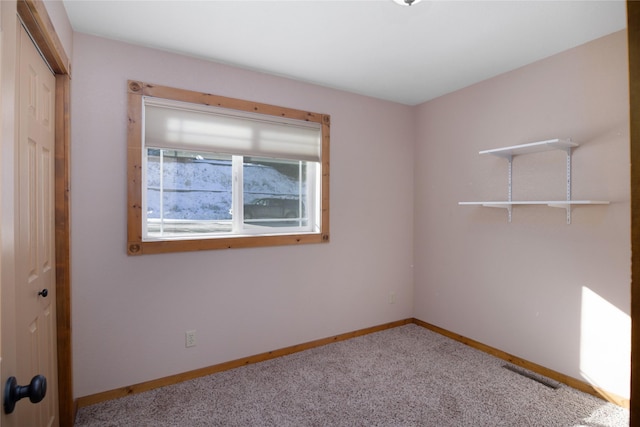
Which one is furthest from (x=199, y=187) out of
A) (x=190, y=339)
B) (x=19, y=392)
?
(x=19, y=392)

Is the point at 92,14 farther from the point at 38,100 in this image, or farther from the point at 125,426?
the point at 125,426

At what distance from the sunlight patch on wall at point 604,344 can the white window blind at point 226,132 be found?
245 cm

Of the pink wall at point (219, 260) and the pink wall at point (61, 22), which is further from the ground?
the pink wall at point (61, 22)

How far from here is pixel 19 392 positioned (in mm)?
670

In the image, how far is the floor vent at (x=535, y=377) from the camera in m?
2.45

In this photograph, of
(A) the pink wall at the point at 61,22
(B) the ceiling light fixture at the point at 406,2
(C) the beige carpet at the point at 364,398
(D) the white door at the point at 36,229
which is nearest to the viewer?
(D) the white door at the point at 36,229

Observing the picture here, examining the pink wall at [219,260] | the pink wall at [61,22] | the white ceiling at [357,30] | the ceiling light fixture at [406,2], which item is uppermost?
the white ceiling at [357,30]

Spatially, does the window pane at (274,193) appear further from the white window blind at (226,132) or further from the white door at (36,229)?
the white door at (36,229)

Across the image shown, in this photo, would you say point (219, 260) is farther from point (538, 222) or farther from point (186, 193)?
point (538, 222)

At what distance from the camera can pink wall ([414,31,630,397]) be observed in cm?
224

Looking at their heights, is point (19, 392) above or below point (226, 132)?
below

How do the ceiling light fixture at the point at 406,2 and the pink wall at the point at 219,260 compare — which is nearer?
the ceiling light fixture at the point at 406,2

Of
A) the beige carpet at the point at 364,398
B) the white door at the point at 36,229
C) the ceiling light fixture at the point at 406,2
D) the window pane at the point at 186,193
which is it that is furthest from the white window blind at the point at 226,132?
the beige carpet at the point at 364,398

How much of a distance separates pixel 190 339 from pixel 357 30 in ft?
8.38
